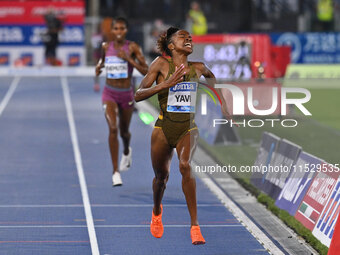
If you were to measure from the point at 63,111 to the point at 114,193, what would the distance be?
1145cm

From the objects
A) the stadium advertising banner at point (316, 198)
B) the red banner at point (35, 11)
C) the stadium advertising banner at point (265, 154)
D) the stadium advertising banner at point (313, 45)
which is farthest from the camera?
the stadium advertising banner at point (313, 45)

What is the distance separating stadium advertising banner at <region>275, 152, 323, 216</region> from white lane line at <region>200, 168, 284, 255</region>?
0.55 meters

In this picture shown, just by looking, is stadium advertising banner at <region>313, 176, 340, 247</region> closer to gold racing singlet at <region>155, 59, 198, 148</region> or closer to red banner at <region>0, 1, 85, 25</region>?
gold racing singlet at <region>155, 59, 198, 148</region>


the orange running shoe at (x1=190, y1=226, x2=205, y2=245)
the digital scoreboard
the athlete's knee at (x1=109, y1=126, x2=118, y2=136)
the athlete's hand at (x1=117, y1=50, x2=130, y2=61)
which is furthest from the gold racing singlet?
the digital scoreboard

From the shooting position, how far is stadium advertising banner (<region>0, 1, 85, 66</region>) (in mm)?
37344

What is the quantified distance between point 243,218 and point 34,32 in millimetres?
27189

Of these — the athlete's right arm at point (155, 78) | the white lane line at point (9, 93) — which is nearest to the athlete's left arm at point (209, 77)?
the athlete's right arm at point (155, 78)

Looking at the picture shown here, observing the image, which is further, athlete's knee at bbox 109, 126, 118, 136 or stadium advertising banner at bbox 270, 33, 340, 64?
stadium advertising banner at bbox 270, 33, 340, 64

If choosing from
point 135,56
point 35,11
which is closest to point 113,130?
point 135,56

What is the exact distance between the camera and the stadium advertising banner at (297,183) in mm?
11088

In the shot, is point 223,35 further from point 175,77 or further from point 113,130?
point 175,77

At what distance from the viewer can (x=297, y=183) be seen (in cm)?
1148

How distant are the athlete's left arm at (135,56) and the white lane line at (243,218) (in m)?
2.21

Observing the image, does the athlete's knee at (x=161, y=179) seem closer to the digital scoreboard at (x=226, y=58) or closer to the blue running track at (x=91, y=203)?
the blue running track at (x=91, y=203)
